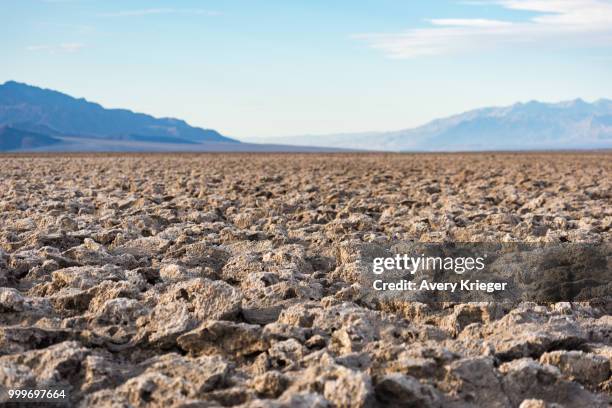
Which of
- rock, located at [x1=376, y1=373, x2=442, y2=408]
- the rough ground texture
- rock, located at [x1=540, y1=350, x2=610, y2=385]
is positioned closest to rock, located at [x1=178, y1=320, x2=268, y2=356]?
the rough ground texture

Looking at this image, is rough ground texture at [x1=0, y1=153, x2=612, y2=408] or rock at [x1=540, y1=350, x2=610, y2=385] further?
rock at [x1=540, y1=350, x2=610, y2=385]

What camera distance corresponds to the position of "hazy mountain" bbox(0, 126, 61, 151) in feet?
505

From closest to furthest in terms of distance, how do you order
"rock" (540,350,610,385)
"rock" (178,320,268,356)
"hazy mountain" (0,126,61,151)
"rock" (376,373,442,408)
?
1. "rock" (376,373,442,408)
2. "rock" (540,350,610,385)
3. "rock" (178,320,268,356)
4. "hazy mountain" (0,126,61,151)

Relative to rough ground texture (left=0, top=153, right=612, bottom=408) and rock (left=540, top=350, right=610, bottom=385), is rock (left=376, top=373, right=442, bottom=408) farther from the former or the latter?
rock (left=540, top=350, right=610, bottom=385)

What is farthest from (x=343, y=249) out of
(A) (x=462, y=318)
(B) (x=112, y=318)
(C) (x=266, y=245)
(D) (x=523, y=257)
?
(B) (x=112, y=318)

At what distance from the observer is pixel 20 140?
15700cm

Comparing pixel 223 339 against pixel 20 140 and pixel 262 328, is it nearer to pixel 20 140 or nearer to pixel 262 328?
pixel 262 328

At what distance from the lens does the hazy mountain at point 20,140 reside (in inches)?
6063

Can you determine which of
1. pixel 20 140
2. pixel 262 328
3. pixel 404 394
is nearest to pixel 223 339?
pixel 262 328

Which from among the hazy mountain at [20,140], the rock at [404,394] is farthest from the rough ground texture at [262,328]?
Result: the hazy mountain at [20,140]

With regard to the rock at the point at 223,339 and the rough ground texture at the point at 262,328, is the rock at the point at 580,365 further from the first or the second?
the rock at the point at 223,339

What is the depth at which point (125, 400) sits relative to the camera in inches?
88.4

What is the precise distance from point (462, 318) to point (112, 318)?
4.81 ft

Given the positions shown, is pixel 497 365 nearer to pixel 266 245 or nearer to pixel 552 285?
pixel 552 285
